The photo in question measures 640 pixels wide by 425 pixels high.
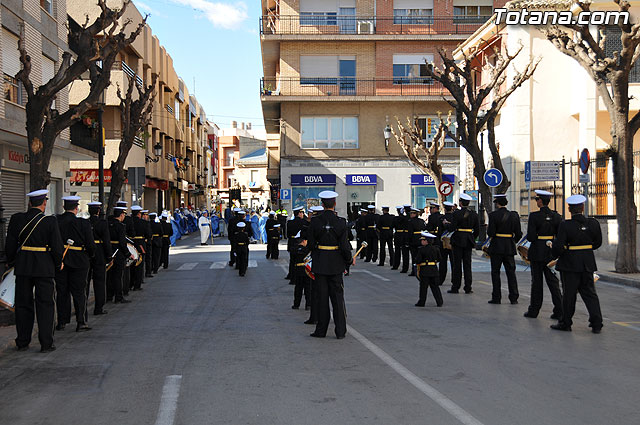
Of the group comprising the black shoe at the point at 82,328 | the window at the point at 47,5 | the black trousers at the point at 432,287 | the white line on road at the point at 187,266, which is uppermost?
the window at the point at 47,5

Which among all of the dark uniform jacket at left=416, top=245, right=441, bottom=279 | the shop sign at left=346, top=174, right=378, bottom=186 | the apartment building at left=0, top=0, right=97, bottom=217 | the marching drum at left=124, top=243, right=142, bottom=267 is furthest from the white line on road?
the shop sign at left=346, top=174, right=378, bottom=186

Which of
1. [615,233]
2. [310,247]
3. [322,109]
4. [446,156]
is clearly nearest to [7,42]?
[310,247]

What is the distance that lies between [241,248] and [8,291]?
377 inches

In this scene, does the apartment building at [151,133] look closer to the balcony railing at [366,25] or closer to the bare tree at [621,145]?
the balcony railing at [366,25]

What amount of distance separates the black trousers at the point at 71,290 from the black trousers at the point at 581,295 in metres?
6.83

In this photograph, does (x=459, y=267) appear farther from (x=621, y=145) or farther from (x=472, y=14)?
(x=472, y=14)

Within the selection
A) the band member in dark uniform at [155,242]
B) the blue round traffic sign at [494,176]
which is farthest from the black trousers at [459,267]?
the blue round traffic sign at [494,176]

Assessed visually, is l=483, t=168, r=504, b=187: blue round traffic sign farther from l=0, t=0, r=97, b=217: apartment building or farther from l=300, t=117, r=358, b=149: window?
l=300, t=117, r=358, b=149: window

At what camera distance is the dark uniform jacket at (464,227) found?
1334cm

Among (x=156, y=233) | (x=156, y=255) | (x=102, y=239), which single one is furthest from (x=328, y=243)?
(x=156, y=255)

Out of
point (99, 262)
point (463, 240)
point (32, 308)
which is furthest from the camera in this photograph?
point (463, 240)

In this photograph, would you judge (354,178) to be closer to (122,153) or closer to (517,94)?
(517,94)

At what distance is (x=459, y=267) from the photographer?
44.1ft

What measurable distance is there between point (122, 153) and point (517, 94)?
1669 cm
